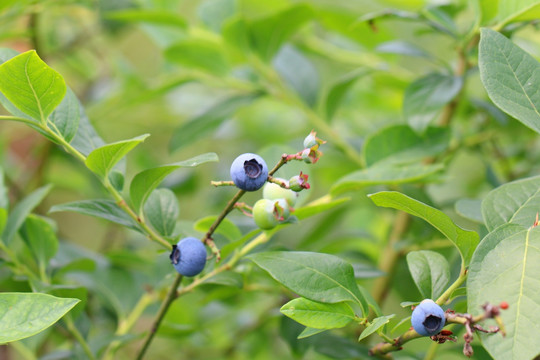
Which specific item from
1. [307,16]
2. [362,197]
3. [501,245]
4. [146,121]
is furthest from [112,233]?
[501,245]

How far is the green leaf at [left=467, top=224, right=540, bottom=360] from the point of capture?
369 mm

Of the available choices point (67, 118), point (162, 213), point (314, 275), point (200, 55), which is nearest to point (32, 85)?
point (67, 118)

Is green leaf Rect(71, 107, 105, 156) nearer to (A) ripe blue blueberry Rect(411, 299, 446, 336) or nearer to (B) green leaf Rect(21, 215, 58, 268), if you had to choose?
(B) green leaf Rect(21, 215, 58, 268)

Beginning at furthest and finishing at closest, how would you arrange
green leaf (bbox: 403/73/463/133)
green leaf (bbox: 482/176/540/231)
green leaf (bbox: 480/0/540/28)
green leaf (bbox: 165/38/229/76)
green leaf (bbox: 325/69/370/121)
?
1. green leaf (bbox: 165/38/229/76)
2. green leaf (bbox: 325/69/370/121)
3. green leaf (bbox: 403/73/463/133)
4. green leaf (bbox: 480/0/540/28)
5. green leaf (bbox: 482/176/540/231)

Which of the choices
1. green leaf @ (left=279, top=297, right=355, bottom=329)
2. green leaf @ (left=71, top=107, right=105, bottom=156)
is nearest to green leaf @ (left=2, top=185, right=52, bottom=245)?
green leaf @ (left=71, top=107, right=105, bottom=156)

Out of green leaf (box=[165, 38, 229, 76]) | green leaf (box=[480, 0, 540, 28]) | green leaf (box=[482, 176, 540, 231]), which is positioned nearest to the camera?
green leaf (box=[482, 176, 540, 231])

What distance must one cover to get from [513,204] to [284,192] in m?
0.20

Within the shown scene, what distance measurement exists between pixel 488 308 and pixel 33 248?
0.51 m

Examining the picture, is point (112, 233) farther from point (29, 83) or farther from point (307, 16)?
point (29, 83)

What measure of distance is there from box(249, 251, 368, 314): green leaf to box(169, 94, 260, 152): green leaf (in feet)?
1.43

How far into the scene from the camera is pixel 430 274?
0.49 meters

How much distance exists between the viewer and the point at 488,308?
0.36 metres

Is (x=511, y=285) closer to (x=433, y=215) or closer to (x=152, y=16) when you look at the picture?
(x=433, y=215)

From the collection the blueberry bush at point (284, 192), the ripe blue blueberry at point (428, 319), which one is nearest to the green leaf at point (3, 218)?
the blueberry bush at point (284, 192)
